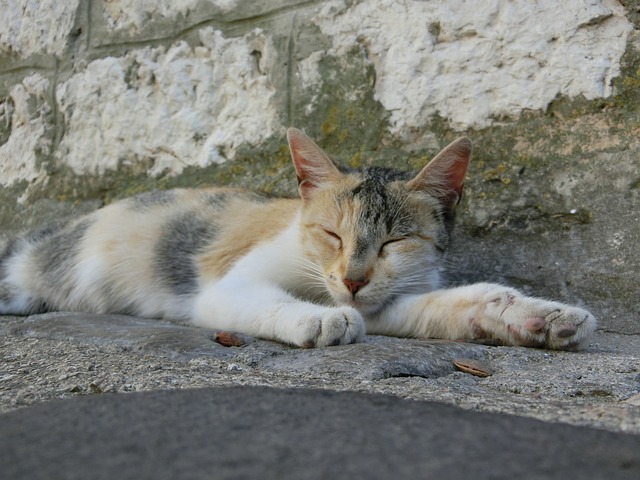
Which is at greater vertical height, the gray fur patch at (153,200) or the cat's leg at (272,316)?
the gray fur patch at (153,200)

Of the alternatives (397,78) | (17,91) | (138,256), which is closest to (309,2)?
(397,78)

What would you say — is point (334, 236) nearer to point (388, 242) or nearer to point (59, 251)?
point (388, 242)

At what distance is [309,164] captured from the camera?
271 centimetres

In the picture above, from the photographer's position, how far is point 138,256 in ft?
10.0

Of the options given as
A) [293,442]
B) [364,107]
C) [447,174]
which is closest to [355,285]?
[447,174]

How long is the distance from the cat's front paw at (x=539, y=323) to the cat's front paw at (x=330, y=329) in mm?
455

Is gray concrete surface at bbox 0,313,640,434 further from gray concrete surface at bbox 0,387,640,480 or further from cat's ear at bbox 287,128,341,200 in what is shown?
cat's ear at bbox 287,128,341,200

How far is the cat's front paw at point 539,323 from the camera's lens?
204 centimetres

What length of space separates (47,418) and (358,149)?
2322mm

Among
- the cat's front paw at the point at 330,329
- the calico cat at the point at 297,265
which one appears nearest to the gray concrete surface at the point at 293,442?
the cat's front paw at the point at 330,329

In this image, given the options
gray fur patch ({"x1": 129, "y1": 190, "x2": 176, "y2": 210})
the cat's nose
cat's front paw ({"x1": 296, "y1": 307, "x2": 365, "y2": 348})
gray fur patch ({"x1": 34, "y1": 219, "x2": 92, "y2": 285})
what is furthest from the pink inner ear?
gray fur patch ({"x1": 34, "y1": 219, "x2": 92, "y2": 285})

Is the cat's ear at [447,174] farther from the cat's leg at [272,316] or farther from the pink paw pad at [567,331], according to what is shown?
the pink paw pad at [567,331]

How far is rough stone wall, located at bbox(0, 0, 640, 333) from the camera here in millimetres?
2660

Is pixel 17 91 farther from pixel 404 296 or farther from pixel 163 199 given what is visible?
pixel 404 296
